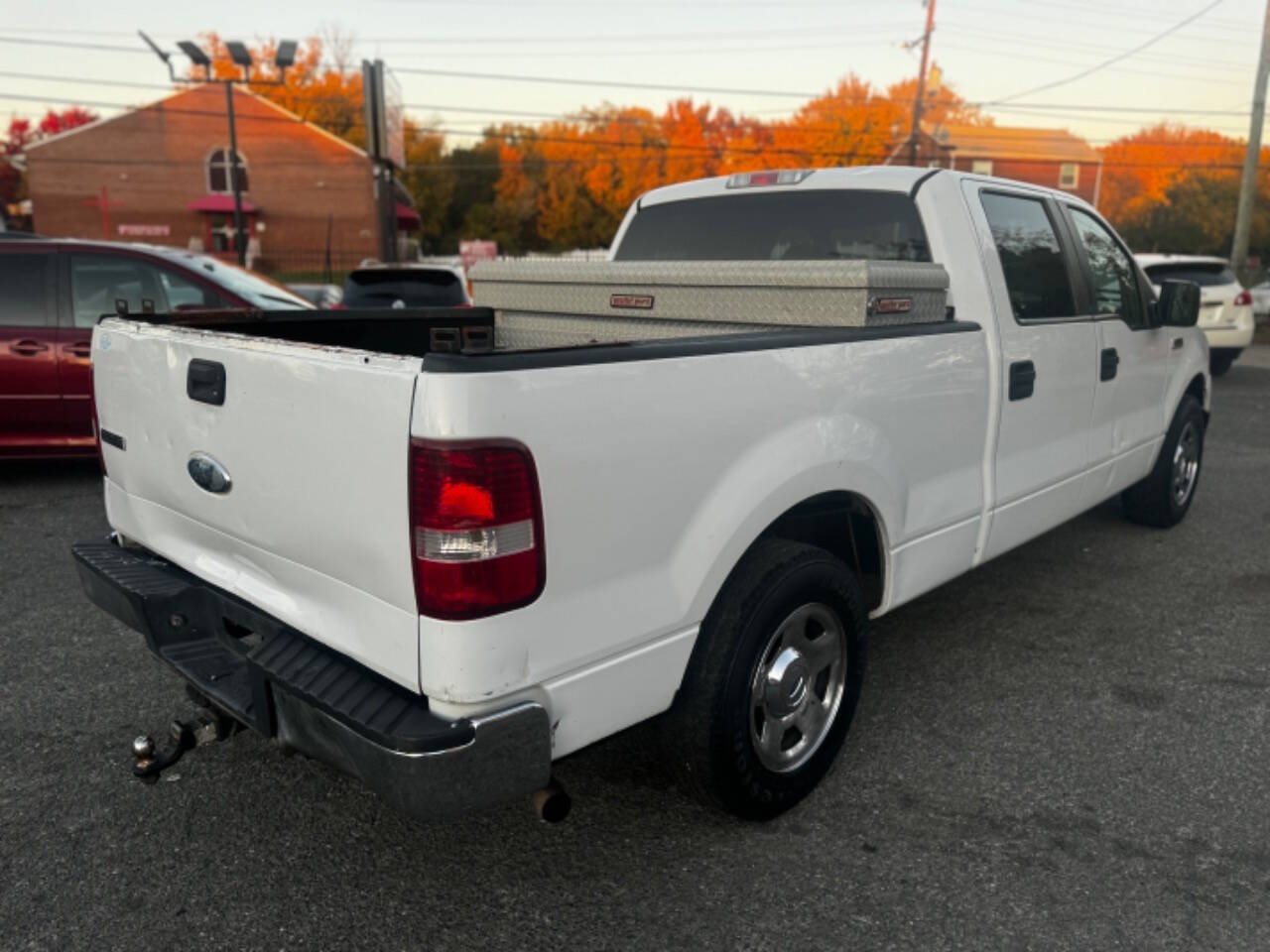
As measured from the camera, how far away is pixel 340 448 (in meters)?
2.16

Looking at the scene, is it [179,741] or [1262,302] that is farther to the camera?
[1262,302]

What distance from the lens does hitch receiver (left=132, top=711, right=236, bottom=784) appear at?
2672 millimetres

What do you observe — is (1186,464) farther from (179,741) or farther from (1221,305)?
(1221,305)

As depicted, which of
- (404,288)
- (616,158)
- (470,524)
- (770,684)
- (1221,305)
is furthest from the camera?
(616,158)

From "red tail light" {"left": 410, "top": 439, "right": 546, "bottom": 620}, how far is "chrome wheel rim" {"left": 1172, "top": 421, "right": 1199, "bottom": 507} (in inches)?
192

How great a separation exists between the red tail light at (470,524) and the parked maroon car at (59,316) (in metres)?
5.23

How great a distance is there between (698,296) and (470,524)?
5.80 ft

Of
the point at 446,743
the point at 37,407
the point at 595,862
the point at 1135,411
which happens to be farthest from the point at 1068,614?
the point at 37,407

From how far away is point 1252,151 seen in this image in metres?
19.9

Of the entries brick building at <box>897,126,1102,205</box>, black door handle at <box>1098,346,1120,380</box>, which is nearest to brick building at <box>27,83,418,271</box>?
brick building at <box>897,126,1102,205</box>

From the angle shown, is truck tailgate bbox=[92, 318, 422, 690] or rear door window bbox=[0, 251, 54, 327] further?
rear door window bbox=[0, 251, 54, 327]

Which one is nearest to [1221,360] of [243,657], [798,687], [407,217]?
[798,687]

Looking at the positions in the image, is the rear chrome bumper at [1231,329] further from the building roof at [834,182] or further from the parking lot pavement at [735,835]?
the building roof at [834,182]

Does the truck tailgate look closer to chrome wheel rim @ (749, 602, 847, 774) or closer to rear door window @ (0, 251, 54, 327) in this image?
chrome wheel rim @ (749, 602, 847, 774)
